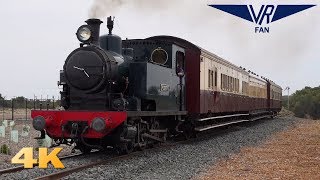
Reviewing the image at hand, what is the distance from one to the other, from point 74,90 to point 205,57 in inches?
248

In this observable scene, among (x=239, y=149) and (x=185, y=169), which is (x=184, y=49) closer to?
(x=239, y=149)

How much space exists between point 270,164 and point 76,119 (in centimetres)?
446

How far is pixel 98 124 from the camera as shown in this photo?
9625 millimetres

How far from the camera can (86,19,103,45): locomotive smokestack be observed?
10.6 meters

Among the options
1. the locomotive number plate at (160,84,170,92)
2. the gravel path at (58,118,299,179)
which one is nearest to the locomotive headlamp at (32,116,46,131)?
the gravel path at (58,118,299,179)

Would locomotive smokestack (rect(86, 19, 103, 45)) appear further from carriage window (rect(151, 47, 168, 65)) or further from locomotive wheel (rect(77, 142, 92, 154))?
locomotive wheel (rect(77, 142, 92, 154))

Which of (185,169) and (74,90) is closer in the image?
(185,169)

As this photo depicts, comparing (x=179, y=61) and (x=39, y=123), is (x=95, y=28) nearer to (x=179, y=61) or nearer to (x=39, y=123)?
(x=39, y=123)

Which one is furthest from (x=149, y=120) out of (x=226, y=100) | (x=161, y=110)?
(x=226, y=100)

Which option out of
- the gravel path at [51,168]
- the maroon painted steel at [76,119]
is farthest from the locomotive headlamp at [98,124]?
the gravel path at [51,168]

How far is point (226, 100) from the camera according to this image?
19578mm

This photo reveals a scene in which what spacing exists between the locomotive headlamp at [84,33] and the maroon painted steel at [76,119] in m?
1.77

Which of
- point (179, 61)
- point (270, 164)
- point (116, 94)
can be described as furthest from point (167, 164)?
point (179, 61)

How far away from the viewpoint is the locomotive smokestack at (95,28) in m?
10.6
